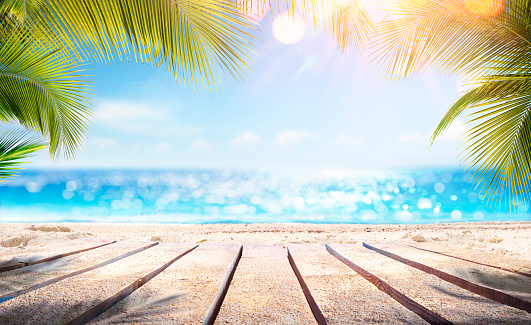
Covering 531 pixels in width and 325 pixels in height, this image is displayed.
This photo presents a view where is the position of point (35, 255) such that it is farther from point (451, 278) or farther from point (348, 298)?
point (451, 278)

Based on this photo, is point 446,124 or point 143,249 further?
point 446,124

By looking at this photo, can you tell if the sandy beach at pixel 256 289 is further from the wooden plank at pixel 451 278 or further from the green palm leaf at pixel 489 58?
the green palm leaf at pixel 489 58

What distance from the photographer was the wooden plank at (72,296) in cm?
85

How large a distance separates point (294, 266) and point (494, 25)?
310 cm

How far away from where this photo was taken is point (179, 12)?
6.22 ft

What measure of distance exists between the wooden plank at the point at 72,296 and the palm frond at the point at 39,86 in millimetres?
1923

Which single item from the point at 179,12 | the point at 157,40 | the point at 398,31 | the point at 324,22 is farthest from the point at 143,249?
the point at 398,31

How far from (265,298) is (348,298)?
28cm

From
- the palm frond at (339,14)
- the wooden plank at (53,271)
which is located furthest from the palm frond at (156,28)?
the wooden plank at (53,271)

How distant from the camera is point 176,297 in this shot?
1012 mm

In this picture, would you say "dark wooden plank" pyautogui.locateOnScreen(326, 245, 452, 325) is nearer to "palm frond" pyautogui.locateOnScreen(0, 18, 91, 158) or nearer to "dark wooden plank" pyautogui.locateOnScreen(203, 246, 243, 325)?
"dark wooden plank" pyautogui.locateOnScreen(203, 246, 243, 325)

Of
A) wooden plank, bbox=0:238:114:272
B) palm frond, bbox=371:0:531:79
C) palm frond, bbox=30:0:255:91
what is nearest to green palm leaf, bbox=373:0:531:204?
palm frond, bbox=371:0:531:79

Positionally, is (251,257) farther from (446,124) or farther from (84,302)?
(446,124)

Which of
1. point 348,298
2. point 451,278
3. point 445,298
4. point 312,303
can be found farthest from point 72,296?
point 451,278
